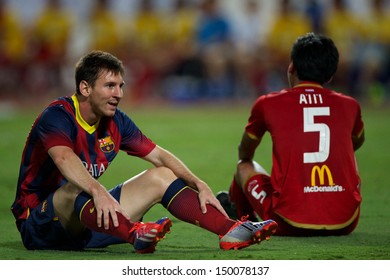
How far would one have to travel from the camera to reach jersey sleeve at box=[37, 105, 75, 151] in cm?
522

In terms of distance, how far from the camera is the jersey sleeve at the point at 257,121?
6.01m

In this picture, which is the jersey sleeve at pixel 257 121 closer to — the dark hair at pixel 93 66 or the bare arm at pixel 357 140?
the bare arm at pixel 357 140

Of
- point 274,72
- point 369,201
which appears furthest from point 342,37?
point 369,201

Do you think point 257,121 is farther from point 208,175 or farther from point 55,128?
point 208,175

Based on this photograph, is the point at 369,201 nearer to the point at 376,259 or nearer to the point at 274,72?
the point at 376,259

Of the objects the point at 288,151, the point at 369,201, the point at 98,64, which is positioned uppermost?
the point at 98,64

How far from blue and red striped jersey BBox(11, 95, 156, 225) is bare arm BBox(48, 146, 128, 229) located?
147 millimetres

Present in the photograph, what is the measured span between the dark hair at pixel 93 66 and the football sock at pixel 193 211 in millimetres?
769

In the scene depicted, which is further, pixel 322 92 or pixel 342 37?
pixel 342 37

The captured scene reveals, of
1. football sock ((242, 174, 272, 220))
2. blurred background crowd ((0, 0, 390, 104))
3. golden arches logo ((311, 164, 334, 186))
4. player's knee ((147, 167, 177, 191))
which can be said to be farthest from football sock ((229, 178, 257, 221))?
blurred background crowd ((0, 0, 390, 104))

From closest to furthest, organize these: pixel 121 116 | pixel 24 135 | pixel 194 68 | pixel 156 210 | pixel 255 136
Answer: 1. pixel 121 116
2. pixel 255 136
3. pixel 156 210
4. pixel 24 135
5. pixel 194 68

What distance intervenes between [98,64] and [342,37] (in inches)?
558

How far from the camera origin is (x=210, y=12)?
61.4 feet

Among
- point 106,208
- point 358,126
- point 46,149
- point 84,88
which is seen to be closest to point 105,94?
point 84,88
